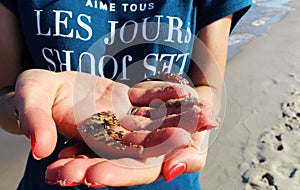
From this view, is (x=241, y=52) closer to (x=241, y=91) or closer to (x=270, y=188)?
(x=241, y=91)

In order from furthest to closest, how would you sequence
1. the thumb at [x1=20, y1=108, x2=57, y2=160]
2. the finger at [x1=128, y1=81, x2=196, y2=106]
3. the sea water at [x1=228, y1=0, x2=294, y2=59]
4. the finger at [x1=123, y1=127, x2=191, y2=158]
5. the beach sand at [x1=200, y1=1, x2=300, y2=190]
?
the sea water at [x1=228, y1=0, x2=294, y2=59], the beach sand at [x1=200, y1=1, x2=300, y2=190], the finger at [x1=128, y1=81, x2=196, y2=106], the finger at [x1=123, y1=127, x2=191, y2=158], the thumb at [x1=20, y1=108, x2=57, y2=160]

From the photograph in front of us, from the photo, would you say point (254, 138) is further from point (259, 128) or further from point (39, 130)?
point (39, 130)

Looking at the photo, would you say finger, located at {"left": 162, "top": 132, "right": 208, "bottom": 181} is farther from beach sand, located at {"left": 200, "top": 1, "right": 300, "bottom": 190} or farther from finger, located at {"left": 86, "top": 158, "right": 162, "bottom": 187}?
beach sand, located at {"left": 200, "top": 1, "right": 300, "bottom": 190}

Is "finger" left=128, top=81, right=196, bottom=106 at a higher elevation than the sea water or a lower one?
higher

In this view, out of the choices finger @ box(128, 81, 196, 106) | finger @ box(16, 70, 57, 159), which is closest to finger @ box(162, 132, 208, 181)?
finger @ box(128, 81, 196, 106)

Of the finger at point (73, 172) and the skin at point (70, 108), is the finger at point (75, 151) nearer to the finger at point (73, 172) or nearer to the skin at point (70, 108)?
the skin at point (70, 108)

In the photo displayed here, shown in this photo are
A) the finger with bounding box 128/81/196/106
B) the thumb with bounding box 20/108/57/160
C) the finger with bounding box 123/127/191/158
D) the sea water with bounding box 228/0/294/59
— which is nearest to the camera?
the thumb with bounding box 20/108/57/160

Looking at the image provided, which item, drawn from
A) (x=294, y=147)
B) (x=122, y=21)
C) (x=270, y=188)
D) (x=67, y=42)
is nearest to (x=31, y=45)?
(x=67, y=42)
